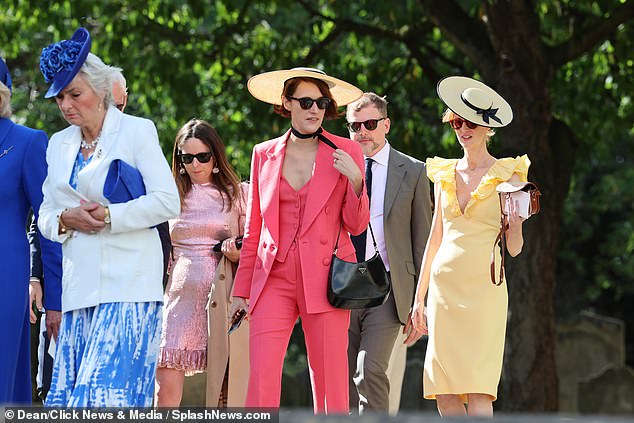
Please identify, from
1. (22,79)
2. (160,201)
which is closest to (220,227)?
(160,201)

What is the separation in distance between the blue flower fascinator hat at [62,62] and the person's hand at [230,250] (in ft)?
Answer: 7.42

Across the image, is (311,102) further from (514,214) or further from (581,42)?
(581,42)

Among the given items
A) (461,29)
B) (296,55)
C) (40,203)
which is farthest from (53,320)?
(296,55)

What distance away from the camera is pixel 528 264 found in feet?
40.8

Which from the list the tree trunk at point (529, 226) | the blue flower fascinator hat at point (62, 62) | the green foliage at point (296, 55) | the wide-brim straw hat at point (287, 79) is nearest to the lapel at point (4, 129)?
the blue flower fascinator hat at point (62, 62)

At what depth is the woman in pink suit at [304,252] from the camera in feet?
20.5

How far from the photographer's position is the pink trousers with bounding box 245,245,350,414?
20.5ft

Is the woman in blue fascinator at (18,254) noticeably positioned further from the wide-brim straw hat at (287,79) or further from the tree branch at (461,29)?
the tree branch at (461,29)

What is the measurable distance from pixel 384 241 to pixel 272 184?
1804mm

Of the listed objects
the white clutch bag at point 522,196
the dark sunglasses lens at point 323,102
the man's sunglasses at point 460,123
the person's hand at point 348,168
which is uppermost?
the dark sunglasses lens at point 323,102

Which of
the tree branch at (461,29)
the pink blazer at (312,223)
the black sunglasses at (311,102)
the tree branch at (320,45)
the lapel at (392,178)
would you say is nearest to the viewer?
the pink blazer at (312,223)

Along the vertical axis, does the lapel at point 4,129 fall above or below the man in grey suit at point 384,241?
above

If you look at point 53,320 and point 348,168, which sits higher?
point 348,168

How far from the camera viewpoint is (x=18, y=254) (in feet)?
20.0
